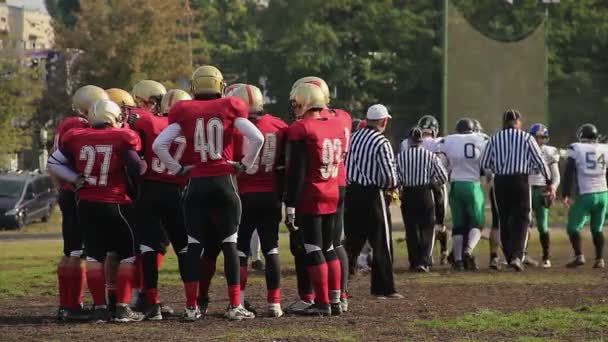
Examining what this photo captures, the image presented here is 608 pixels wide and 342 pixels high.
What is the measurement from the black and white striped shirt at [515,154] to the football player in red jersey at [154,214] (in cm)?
682

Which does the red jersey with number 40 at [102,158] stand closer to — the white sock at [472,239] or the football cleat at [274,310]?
the football cleat at [274,310]

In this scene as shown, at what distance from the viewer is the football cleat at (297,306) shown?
504 inches

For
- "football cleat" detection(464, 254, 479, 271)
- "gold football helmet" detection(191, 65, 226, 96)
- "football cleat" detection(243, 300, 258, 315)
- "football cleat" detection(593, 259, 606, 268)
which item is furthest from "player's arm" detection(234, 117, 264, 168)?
"football cleat" detection(593, 259, 606, 268)

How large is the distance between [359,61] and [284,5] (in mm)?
3753

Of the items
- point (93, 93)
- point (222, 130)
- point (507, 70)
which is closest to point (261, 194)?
point (222, 130)

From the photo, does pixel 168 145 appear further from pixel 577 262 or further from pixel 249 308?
pixel 577 262

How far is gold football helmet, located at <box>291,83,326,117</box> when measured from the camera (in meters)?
12.5

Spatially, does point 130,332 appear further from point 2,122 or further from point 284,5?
point 284,5

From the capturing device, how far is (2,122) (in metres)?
46.8

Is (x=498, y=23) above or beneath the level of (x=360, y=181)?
above

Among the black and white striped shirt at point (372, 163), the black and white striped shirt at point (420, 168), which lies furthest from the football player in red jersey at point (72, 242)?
the black and white striped shirt at point (420, 168)

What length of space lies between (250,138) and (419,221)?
7176 millimetres

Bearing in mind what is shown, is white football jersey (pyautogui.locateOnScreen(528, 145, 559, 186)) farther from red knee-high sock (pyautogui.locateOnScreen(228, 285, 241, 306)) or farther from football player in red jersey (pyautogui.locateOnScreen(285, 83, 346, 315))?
red knee-high sock (pyautogui.locateOnScreen(228, 285, 241, 306))

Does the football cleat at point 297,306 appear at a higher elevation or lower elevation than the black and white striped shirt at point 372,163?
lower
